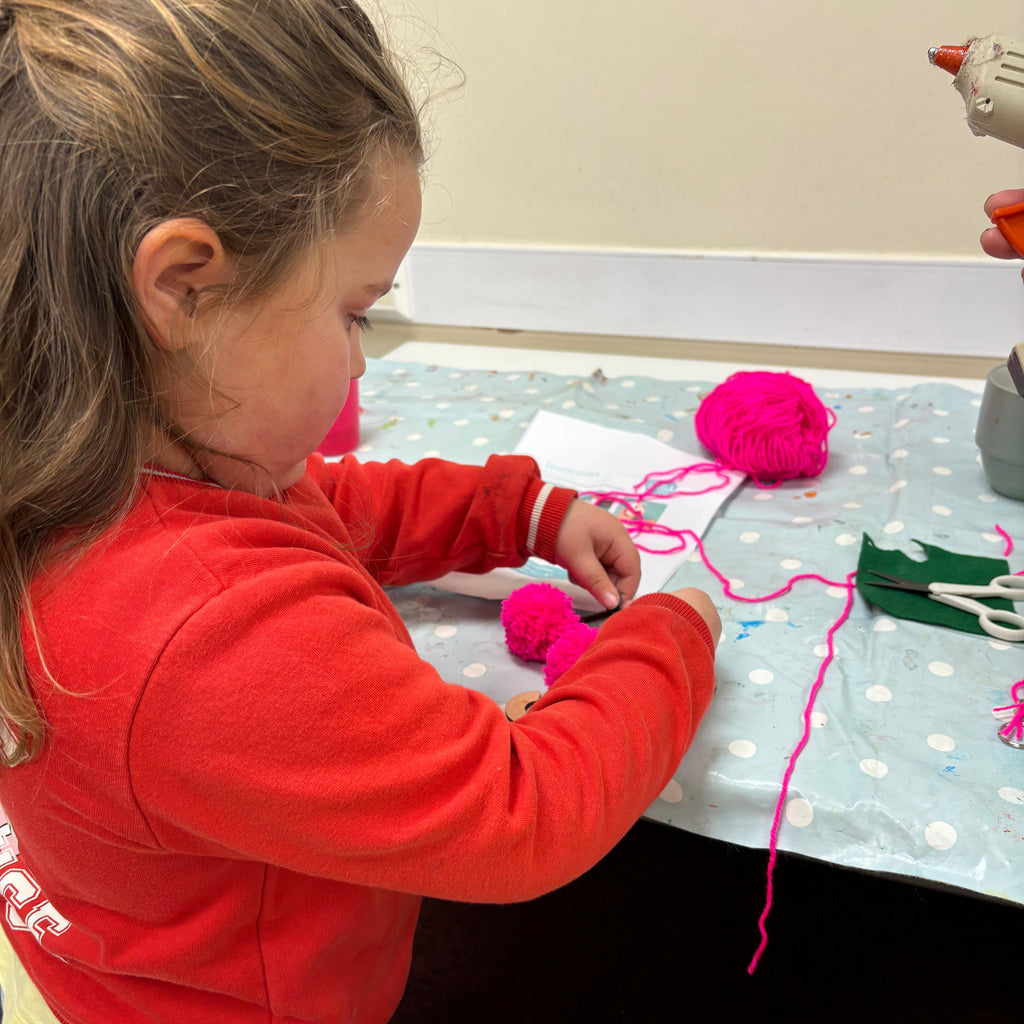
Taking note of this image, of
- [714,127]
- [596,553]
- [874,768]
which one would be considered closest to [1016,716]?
[874,768]

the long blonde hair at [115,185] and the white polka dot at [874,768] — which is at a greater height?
the long blonde hair at [115,185]

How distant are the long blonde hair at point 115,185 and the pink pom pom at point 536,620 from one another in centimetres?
34

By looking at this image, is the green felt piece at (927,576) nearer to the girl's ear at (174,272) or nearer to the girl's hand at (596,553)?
the girl's hand at (596,553)

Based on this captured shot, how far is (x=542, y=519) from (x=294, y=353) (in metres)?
0.36

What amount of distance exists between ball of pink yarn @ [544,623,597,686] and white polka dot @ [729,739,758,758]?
12 centimetres

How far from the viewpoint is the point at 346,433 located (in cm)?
104

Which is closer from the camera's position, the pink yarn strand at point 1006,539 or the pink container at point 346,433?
the pink yarn strand at point 1006,539

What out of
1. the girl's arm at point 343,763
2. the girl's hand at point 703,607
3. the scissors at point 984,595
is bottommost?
the scissors at point 984,595

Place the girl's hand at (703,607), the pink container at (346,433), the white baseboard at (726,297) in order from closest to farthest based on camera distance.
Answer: the girl's hand at (703,607), the pink container at (346,433), the white baseboard at (726,297)

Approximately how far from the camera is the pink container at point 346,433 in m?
1.03

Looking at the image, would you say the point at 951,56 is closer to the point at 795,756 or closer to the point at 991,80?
the point at 991,80

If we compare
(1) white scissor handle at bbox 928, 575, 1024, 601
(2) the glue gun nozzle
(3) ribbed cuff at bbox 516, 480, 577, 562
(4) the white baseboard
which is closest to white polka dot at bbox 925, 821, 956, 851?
(1) white scissor handle at bbox 928, 575, 1024, 601

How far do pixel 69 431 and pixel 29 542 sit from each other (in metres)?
0.06

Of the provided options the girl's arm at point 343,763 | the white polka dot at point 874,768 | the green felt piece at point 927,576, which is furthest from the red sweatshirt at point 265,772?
the green felt piece at point 927,576
